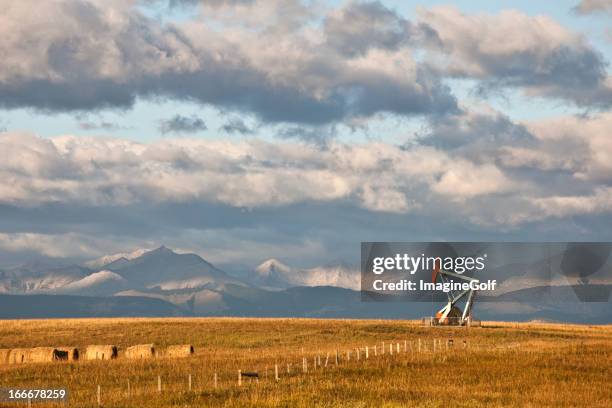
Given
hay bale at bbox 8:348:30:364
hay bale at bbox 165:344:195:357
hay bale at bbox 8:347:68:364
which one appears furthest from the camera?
hay bale at bbox 165:344:195:357

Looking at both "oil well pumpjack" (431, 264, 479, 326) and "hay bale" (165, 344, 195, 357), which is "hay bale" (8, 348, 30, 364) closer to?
"hay bale" (165, 344, 195, 357)

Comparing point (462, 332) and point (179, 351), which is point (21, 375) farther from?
point (462, 332)

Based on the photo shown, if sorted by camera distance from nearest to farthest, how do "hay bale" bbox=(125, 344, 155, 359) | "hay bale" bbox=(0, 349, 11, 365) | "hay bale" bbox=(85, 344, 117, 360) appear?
1. "hay bale" bbox=(0, 349, 11, 365)
2. "hay bale" bbox=(85, 344, 117, 360)
3. "hay bale" bbox=(125, 344, 155, 359)

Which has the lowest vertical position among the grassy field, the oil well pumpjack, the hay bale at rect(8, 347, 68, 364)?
the grassy field

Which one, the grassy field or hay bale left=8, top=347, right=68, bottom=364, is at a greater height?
hay bale left=8, top=347, right=68, bottom=364

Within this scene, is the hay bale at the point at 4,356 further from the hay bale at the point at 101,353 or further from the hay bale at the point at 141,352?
the hay bale at the point at 141,352

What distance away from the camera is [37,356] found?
269ft

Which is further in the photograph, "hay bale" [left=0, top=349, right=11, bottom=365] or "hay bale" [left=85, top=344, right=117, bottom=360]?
"hay bale" [left=85, top=344, right=117, bottom=360]

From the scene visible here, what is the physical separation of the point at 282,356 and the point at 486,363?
61.7 feet

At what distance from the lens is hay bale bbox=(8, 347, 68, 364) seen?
268 ft

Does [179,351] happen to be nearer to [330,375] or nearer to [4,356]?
[4,356]

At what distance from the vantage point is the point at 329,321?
488 feet

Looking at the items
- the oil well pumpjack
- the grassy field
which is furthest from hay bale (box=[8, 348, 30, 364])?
the oil well pumpjack

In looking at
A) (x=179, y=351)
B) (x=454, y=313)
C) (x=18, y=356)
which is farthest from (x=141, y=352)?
(x=454, y=313)
